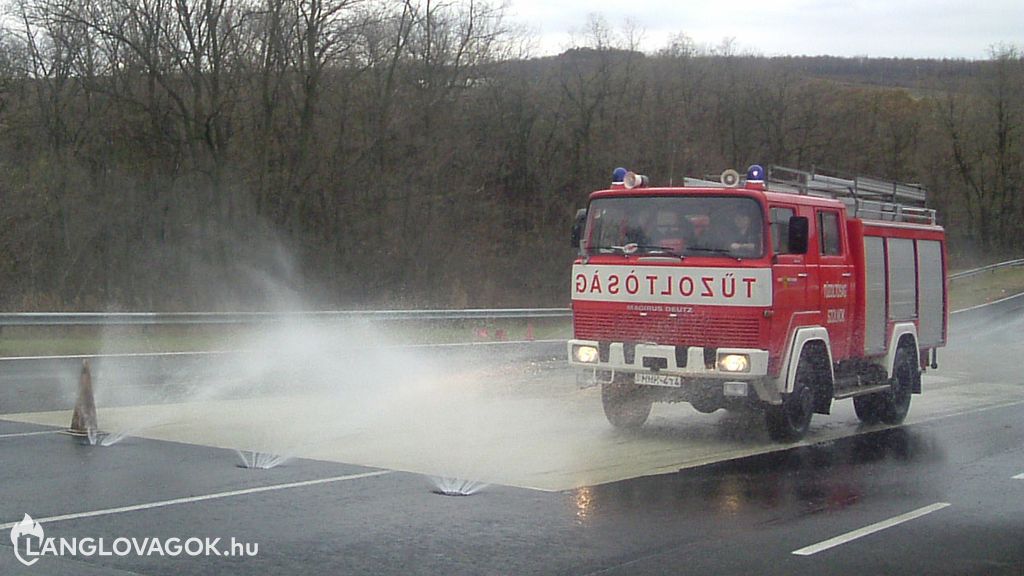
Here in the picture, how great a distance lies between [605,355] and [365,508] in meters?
4.53

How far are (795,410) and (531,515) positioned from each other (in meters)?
4.99

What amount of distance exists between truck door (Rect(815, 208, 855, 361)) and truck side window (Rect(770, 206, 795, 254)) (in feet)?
2.59

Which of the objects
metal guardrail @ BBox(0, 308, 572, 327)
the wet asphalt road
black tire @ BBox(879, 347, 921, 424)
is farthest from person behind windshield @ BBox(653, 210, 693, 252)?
metal guardrail @ BBox(0, 308, 572, 327)

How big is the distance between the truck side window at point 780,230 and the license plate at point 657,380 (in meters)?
1.70

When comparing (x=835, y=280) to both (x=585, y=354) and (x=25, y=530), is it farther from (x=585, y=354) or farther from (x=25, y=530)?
(x=25, y=530)

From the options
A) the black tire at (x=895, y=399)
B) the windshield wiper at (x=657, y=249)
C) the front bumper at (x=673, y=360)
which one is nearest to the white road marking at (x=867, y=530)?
the front bumper at (x=673, y=360)

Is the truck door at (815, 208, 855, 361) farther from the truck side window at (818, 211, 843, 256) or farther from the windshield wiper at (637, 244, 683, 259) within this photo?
the windshield wiper at (637, 244, 683, 259)

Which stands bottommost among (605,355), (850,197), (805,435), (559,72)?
(805,435)

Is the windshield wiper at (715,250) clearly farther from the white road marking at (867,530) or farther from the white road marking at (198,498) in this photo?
the white road marking at (198,498)

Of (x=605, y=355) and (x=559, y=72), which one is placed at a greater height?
(x=559, y=72)

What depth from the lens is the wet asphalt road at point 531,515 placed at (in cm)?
718

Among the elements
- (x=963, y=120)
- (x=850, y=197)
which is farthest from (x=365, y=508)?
(x=963, y=120)

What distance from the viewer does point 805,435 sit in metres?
13.2

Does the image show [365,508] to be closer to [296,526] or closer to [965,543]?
[296,526]
